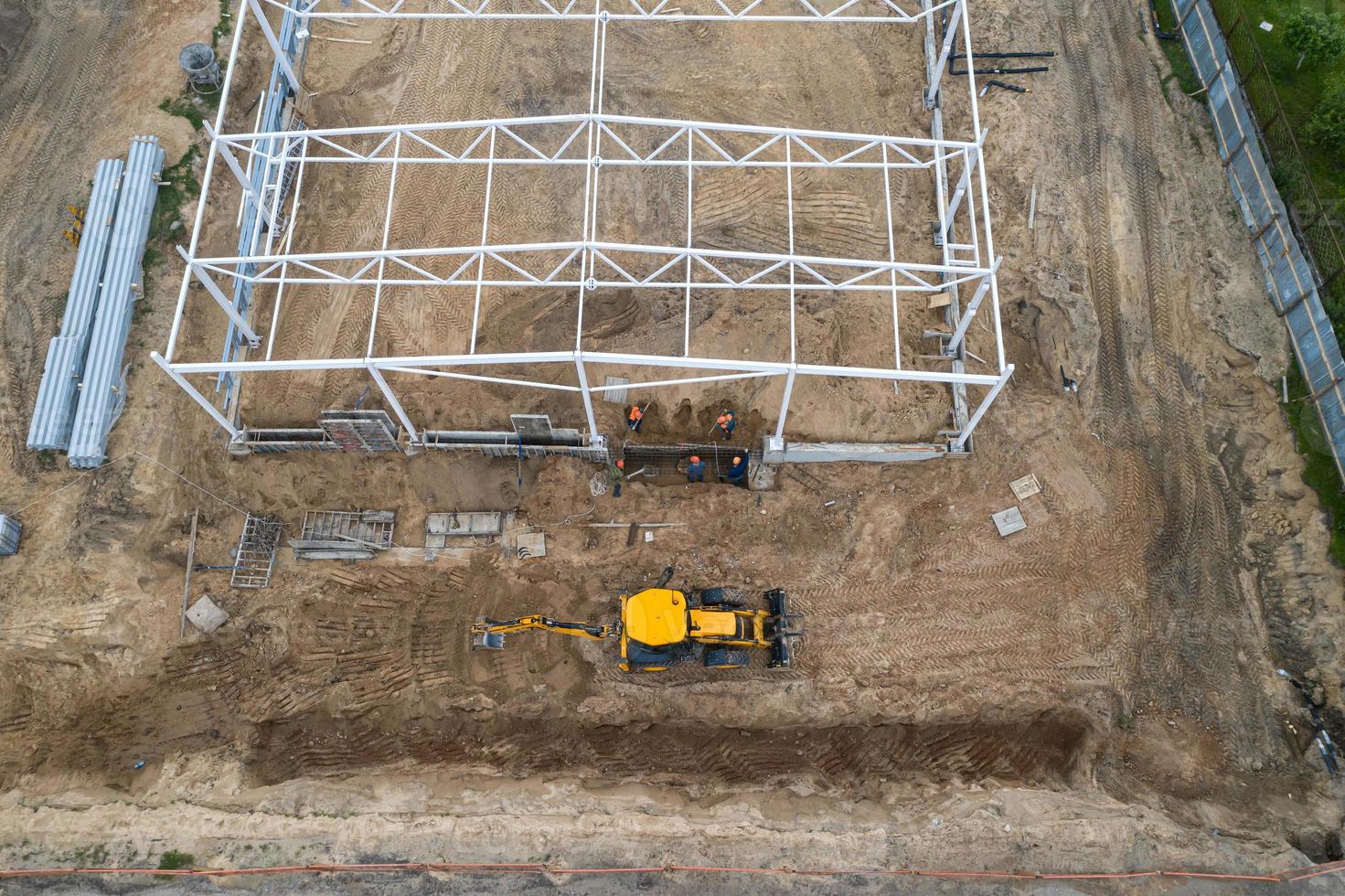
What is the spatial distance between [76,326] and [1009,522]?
2020 cm

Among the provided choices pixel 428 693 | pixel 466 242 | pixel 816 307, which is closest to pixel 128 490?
pixel 428 693

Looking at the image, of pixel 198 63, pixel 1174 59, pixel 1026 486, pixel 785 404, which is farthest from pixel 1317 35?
pixel 198 63

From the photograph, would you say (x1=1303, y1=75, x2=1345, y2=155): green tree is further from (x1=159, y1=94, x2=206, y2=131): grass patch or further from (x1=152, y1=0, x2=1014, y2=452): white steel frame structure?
→ (x1=159, y1=94, x2=206, y2=131): grass patch

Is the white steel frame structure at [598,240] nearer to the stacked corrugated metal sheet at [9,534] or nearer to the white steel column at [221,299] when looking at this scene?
the white steel column at [221,299]

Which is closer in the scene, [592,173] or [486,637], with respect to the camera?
[486,637]

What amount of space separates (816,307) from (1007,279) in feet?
14.5

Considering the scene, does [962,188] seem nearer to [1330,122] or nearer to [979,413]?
[979,413]

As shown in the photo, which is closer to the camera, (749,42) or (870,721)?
(870,721)

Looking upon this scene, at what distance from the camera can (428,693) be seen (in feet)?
47.8

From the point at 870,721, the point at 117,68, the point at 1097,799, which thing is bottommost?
the point at 1097,799

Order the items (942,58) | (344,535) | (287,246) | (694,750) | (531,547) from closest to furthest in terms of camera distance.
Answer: (694,750), (344,535), (531,547), (287,246), (942,58)

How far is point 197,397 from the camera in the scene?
14.2 metres

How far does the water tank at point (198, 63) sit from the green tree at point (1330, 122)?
25.9 m

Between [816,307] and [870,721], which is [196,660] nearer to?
[870,721]
